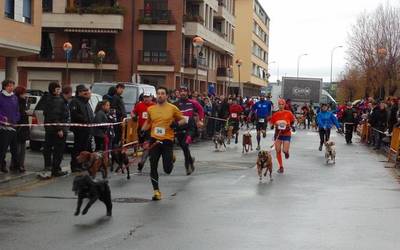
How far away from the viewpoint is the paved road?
7832 millimetres

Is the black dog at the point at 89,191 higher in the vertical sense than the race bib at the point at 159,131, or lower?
lower

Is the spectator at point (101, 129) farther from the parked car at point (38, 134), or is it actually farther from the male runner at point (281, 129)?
the male runner at point (281, 129)

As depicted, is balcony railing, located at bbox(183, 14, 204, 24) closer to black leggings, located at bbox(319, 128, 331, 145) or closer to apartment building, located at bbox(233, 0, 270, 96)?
apartment building, located at bbox(233, 0, 270, 96)

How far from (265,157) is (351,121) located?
16.6 meters

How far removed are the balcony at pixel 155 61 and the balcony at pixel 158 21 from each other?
6.08ft

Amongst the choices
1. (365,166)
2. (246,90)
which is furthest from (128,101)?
(246,90)

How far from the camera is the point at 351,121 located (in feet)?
98.1

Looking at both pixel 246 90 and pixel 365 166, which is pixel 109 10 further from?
pixel 246 90

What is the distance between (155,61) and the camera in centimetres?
5281

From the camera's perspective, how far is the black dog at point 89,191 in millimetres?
9086

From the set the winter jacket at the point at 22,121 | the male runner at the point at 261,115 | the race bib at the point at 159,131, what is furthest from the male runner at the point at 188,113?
the male runner at the point at 261,115

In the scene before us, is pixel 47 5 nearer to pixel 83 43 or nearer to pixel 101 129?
pixel 83 43

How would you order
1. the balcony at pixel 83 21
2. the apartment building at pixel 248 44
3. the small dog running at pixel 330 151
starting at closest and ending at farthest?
1. the small dog running at pixel 330 151
2. the balcony at pixel 83 21
3. the apartment building at pixel 248 44

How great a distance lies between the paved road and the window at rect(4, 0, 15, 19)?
45.1 feet
